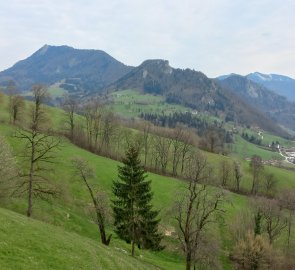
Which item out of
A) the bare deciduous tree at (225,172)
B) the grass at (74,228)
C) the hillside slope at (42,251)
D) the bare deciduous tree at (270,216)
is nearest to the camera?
the hillside slope at (42,251)

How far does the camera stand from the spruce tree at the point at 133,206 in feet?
186

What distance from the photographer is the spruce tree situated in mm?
56750

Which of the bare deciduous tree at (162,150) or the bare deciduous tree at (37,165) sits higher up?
the bare deciduous tree at (37,165)

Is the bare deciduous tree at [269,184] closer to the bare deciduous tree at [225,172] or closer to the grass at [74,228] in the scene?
the grass at [74,228]

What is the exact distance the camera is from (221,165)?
147 meters

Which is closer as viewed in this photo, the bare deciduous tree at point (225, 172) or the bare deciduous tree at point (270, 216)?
the bare deciduous tree at point (270, 216)

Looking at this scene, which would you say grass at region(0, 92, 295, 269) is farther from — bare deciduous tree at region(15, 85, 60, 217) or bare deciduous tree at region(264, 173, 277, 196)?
bare deciduous tree at region(264, 173, 277, 196)

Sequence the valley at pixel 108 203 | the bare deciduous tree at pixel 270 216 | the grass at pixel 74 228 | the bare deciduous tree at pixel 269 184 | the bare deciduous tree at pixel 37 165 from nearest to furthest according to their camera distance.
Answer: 1. the grass at pixel 74 228
2. the valley at pixel 108 203
3. the bare deciduous tree at pixel 37 165
4. the bare deciduous tree at pixel 270 216
5. the bare deciduous tree at pixel 269 184

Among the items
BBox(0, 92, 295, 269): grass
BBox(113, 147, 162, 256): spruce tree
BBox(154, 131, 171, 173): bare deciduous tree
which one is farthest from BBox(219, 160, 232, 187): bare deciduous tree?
BBox(113, 147, 162, 256): spruce tree

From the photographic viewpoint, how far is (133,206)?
66.2m

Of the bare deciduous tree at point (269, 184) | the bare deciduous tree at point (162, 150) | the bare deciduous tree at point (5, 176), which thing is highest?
the bare deciduous tree at point (5, 176)

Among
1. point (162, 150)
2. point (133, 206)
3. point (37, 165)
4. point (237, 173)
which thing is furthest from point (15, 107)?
point (237, 173)

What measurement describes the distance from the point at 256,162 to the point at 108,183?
2981 inches

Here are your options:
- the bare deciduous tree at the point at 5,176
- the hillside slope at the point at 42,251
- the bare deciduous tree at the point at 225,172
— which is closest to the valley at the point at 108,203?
the hillside slope at the point at 42,251
